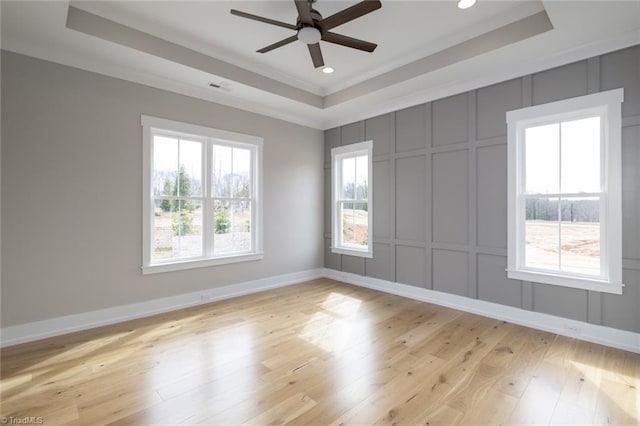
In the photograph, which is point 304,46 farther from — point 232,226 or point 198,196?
point 232,226

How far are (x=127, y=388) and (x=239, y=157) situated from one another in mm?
3276

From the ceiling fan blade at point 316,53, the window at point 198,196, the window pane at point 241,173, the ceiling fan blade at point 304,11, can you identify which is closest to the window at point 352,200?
the window at point 198,196

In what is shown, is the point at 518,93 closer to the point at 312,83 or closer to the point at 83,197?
the point at 312,83

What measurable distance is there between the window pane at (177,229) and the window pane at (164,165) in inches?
6.7

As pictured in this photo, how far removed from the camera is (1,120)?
2838mm

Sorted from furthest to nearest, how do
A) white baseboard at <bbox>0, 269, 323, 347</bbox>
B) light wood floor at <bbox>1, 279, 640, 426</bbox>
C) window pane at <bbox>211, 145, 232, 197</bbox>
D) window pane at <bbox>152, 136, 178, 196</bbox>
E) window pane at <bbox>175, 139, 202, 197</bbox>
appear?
window pane at <bbox>211, 145, 232, 197</bbox> < window pane at <bbox>175, 139, 202, 197</bbox> < window pane at <bbox>152, 136, 178, 196</bbox> < white baseboard at <bbox>0, 269, 323, 347</bbox> < light wood floor at <bbox>1, 279, 640, 426</bbox>

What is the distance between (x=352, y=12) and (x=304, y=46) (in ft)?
4.07

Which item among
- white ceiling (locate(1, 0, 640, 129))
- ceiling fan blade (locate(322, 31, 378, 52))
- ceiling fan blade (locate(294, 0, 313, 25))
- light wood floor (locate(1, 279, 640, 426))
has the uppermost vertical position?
white ceiling (locate(1, 0, 640, 129))

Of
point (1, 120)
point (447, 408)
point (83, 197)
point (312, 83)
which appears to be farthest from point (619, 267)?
point (1, 120)

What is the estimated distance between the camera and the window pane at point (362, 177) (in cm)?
512

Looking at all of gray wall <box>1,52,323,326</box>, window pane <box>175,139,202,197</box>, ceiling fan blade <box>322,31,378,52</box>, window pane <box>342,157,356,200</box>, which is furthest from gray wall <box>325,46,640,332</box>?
gray wall <box>1,52,323,326</box>

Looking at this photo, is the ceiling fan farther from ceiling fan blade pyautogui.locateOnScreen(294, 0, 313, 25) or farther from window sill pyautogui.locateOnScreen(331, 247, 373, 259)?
window sill pyautogui.locateOnScreen(331, 247, 373, 259)

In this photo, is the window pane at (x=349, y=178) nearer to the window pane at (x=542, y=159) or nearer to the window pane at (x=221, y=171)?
the window pane at (x=221, y=171)

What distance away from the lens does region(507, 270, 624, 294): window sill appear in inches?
112
